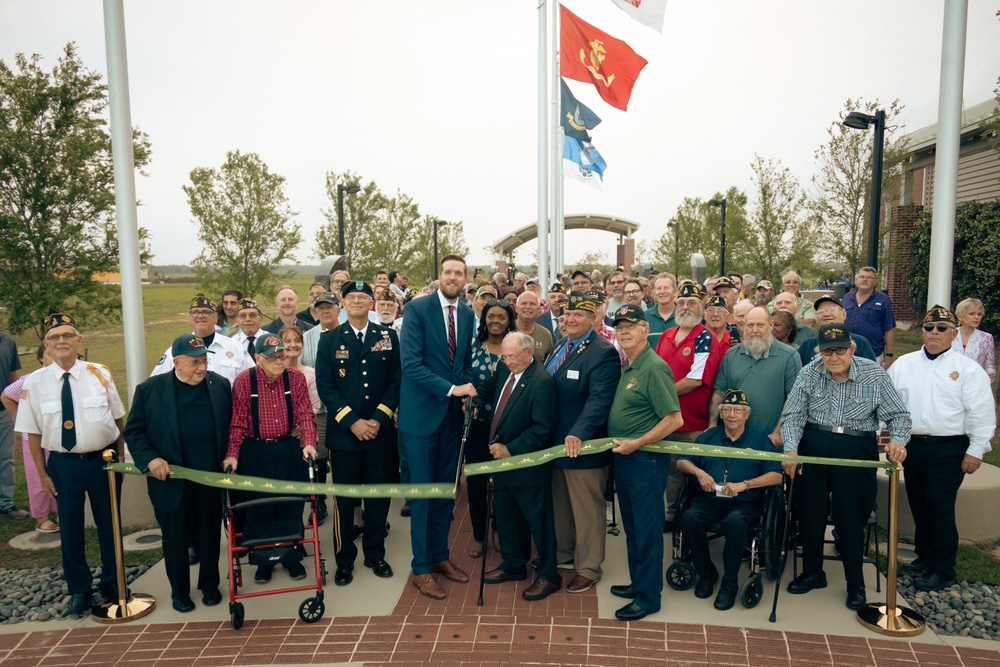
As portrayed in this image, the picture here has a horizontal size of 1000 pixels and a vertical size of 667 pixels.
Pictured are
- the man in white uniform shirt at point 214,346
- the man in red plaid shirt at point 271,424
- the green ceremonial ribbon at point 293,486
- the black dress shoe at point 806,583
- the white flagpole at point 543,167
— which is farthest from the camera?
the white flagpole at point 543,167

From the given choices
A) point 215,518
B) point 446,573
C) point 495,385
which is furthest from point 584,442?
point 215,518

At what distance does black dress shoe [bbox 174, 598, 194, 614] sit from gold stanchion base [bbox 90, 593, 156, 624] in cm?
19

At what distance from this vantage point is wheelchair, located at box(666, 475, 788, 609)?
499 cm

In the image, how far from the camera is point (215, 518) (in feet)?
17.4

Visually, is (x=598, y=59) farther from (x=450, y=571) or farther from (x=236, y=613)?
(x=236, y=613)

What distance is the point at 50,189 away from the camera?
960cm

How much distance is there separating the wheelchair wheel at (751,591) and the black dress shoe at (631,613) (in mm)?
708

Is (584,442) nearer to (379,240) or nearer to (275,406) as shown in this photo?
(275,406)

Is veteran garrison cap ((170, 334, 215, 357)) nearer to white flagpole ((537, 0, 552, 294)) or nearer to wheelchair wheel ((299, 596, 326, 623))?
wheelchair wheel ((299, 596, 326, 623))

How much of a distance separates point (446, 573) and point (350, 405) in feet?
5.11

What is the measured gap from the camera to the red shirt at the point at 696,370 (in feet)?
19.8

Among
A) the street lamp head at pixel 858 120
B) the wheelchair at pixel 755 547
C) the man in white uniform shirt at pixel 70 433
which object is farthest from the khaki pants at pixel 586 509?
the street lamp head at pixel 858 120

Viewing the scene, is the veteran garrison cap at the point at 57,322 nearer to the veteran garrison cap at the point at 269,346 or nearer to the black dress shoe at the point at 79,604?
the veteran garrison cap at the point at 269,346

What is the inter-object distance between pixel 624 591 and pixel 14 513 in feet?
20.6
